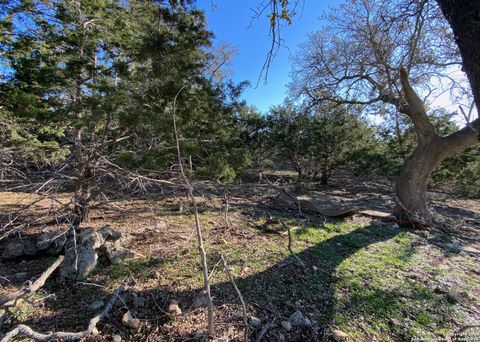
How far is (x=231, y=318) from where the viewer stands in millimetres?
1906

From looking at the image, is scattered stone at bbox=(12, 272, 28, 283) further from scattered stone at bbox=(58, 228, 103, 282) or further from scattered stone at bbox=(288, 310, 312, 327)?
scattered stone at bbox=(288, 310, 312, 327)

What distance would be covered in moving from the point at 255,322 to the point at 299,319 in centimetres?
38

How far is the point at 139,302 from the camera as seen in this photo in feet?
6.64

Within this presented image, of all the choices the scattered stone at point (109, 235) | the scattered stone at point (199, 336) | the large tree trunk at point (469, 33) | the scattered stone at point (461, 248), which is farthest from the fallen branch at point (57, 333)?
the scattered stone at point (461, 248)

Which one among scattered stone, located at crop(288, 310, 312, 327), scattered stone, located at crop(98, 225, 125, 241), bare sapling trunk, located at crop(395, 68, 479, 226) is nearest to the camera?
scattered stone, located at crop(288, 310, 312, 327)

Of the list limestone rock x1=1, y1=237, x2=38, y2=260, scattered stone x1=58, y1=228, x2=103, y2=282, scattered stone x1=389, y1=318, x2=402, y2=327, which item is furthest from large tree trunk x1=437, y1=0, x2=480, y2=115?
limestone rock x1=1, y1=237, x2=38, y2=260

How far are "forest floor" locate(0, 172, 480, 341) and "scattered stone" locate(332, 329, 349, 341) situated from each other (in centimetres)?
4

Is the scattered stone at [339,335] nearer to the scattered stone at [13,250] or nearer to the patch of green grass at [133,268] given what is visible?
the patch of green grass at [133,268]

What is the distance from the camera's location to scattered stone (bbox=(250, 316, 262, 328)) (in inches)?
72.3

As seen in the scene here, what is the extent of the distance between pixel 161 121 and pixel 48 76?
189cm

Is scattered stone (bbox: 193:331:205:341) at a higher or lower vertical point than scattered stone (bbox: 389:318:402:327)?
higher

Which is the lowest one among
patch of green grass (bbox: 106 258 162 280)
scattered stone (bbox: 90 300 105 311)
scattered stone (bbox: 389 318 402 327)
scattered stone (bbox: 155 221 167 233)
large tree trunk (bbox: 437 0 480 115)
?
scattered stone (bbox: 389 318 402 327)

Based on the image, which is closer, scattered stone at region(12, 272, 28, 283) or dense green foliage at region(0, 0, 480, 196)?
scattered stone at region(12, 272, 28, 283)

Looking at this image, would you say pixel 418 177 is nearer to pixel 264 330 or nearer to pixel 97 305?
pixel 264 330
